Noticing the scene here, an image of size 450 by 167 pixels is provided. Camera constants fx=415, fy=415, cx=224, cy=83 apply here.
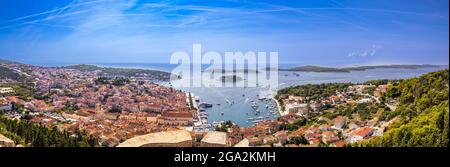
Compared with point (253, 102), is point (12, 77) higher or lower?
higher

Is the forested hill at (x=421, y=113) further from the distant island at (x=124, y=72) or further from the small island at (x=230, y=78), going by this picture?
the distant island at (x=124, y=72)

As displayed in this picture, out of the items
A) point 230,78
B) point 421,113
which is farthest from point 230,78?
point 421,113

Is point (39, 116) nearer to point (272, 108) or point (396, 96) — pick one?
point (272, 108)

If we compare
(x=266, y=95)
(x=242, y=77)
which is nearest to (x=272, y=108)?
(x=266, y=95)

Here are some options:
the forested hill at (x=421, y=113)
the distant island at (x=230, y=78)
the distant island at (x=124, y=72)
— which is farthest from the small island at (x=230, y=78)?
the forested hill at (x=421, y=113)

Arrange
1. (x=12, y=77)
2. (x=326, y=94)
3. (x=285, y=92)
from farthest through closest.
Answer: (x=326, y=94) → (x=285, y=92) → (x=12, y=77)

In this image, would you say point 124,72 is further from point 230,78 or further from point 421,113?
point 421,113

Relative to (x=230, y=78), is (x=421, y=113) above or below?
below
